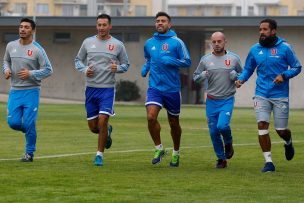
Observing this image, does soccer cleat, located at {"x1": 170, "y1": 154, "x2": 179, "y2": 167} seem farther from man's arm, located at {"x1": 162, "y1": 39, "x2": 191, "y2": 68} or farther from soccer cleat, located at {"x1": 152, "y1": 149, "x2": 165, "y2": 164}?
man's arm, located at {"x1": 162, "y1": 39, "x2": 191, "y2": 68}

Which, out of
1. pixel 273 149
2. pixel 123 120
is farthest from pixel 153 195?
pixel 123 120

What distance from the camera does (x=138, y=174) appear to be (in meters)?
14.8

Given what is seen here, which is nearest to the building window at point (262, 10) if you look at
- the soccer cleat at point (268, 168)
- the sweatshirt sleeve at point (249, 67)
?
the sweatshirt sleeve at point (249, 67)

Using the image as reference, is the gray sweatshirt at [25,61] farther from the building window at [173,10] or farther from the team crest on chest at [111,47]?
the building window at [173,10]

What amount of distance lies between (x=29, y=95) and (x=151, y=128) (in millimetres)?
1969

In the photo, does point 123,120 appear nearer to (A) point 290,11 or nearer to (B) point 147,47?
(B) point 147,47

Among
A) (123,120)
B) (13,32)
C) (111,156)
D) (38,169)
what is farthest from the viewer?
(13,32)

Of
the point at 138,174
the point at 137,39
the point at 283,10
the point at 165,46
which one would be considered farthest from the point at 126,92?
the point at 283,10

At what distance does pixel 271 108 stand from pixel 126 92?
138 ft

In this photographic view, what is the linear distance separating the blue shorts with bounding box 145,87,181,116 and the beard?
5.75 ft

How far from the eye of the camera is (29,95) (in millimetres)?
16891

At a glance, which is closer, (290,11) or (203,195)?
(203,195)

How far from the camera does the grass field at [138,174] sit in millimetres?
12250

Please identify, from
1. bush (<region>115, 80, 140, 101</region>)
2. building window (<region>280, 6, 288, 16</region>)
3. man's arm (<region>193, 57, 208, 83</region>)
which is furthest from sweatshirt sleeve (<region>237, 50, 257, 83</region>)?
building window (<region>280, 6, 288, 16</region>)
